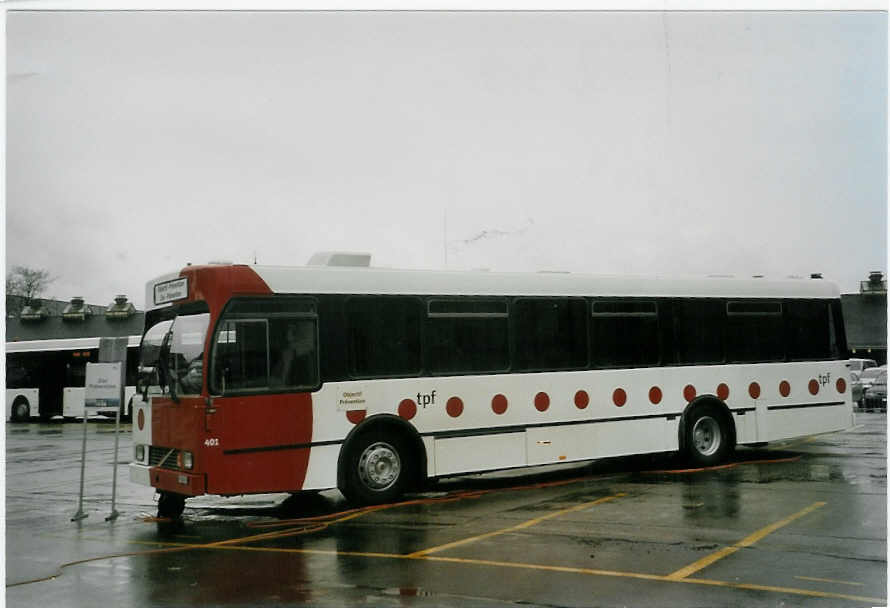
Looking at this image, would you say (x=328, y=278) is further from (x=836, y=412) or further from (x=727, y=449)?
(x=836, y=412)

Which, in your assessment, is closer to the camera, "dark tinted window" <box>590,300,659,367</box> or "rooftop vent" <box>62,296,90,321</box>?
"dark tinted window" <box>590,300,659,367</box>

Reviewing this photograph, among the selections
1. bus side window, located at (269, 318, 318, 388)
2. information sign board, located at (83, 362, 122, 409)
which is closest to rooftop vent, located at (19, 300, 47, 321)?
information sign board, located at (83, 362, 122, 409)

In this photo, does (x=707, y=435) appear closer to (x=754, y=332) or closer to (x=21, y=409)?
(x=754, y=332)

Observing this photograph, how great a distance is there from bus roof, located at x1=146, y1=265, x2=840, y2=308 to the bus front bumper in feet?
6.53

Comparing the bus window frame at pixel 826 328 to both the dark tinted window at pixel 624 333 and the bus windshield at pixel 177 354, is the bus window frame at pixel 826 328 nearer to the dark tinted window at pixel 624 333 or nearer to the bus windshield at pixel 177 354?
the dark tinted window at pixel 624 333

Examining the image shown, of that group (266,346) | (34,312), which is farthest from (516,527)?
(34,312)

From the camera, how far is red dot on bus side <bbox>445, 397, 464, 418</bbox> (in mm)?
11516

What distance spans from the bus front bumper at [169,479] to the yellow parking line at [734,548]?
5028mm

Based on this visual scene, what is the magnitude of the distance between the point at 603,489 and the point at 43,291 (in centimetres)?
1028

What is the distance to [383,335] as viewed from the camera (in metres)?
11.3

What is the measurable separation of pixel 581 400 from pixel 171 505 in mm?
5326

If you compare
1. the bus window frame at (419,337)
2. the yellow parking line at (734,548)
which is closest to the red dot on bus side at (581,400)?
the bus window frame at (419,337)

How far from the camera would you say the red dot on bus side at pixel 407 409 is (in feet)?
36.7

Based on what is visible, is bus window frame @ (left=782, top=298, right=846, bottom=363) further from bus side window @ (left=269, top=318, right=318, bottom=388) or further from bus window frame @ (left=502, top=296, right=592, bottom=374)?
bus side window @ (left=269, top=318, right=318, bottom=388)
